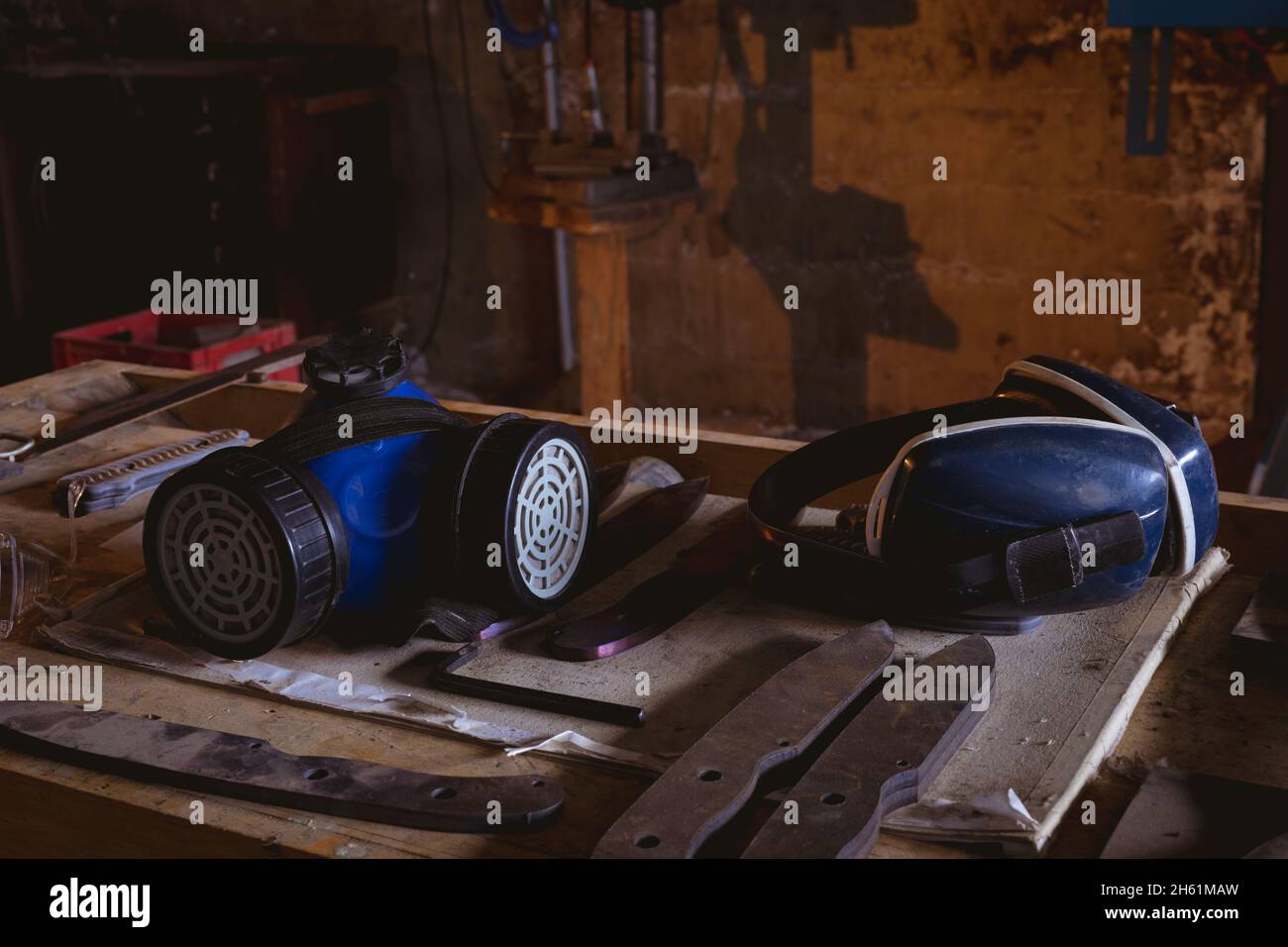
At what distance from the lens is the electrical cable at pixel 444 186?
3.85 metres

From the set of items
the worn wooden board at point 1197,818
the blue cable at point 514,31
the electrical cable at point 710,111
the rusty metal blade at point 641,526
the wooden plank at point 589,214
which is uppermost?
the blue cable at point 514,31

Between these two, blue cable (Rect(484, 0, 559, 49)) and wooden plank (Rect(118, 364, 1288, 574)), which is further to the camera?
blue cable (Rect(484, 0, 559, 49))

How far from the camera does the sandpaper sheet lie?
0.87 m

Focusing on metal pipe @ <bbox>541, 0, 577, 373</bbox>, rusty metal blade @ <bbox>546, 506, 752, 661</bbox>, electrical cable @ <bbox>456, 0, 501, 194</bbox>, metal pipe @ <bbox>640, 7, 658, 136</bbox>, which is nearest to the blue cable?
metal pipe @ <bbox>640, 7, 658, 136</bbox>

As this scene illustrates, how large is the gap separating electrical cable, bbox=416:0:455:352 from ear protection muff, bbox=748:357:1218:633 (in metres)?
3.04

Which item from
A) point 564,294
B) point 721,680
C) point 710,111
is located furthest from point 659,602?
point 564,294

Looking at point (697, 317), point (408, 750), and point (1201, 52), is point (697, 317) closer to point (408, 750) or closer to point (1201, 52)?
point (1201, 52)

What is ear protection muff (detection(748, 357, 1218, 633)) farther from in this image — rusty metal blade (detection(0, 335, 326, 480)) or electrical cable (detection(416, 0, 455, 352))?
electrical cable (detection(416, 0, 455, 352))

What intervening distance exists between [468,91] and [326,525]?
305cm

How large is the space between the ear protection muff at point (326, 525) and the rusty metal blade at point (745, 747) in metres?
0.23

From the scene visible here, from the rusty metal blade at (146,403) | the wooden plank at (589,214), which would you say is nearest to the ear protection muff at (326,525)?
the rusty metal blade at (146,403)

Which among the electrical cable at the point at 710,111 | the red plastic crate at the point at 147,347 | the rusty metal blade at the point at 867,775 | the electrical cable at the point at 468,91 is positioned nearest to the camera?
the rusty metal blade at the point at 867,775

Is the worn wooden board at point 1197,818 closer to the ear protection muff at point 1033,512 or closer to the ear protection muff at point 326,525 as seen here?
the ear protection muff at point 1033,512

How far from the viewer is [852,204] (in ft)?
11.1
